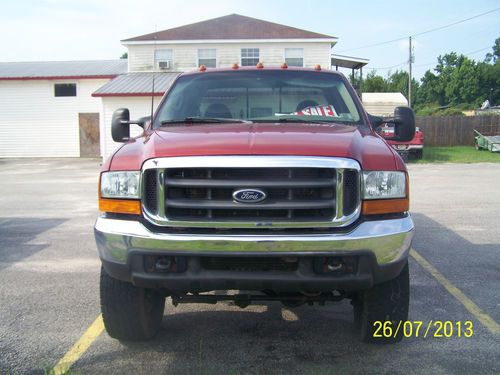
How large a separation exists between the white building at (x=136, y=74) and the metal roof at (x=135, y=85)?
0.04m

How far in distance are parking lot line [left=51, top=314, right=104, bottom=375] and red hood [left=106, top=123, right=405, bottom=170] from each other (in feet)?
4.53

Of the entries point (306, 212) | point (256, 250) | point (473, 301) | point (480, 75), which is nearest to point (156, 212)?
point (256, 250)

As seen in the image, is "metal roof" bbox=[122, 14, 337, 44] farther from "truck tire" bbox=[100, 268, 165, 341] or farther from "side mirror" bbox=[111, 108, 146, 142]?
"truck tire" bbox=[100, 268, 165, 341]

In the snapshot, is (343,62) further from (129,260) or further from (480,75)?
(480,75)

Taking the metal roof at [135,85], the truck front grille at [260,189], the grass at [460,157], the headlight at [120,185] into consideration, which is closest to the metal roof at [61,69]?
the metal roof at [135,85]

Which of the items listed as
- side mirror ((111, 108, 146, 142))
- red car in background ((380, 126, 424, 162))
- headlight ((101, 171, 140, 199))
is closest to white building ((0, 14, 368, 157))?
red car in background ((380, 126, 424, 162))

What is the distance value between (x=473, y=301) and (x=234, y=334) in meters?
2.25

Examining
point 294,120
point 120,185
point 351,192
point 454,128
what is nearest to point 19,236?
point 120,185

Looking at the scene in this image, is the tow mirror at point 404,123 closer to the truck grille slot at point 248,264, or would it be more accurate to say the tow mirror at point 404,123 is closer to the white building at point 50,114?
the truck grille slot at point 248,264

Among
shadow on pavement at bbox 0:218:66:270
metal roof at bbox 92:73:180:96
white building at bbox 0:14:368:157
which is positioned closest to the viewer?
shadow on pavement at bbox 0:218:66:270

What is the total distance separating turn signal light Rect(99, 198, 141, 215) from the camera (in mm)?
3240

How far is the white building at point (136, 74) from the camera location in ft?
78.7

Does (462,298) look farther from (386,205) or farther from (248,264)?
(248,264)

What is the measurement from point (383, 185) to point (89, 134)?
84.5 feet
